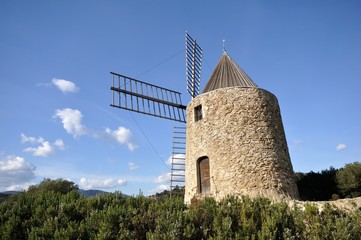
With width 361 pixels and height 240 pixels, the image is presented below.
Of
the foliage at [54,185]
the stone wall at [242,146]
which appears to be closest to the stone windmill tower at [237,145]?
the stone wall at [242,146]

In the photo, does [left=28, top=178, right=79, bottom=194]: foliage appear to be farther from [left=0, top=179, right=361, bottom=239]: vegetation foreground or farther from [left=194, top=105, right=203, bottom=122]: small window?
[left=0, top=179, right=361, bottom=239]: vegetation foreground

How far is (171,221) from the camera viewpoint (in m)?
5.38

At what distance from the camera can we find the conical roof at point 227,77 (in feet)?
34.4

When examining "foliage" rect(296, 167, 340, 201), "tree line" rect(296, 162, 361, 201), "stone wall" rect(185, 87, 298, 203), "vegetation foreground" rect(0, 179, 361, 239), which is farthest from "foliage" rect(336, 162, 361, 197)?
"vegetation foreground" rect(0, 179, 361, 239)

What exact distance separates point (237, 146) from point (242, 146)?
16cm

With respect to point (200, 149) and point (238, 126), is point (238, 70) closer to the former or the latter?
point (238, 126)

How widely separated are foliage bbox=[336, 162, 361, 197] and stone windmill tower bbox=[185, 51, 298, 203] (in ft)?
10.8

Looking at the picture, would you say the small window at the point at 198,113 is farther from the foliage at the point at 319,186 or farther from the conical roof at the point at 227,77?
the foliage at the point at 319,186

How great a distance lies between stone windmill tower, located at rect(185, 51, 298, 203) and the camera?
8.66 m

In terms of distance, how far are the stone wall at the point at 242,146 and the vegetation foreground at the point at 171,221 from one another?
199 centimetres

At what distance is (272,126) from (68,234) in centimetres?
710

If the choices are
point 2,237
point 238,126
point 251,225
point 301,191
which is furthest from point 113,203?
point 301,191

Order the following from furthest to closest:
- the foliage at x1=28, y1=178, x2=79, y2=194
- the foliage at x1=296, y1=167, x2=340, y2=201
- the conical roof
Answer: the foliage at x1=28, y1=178, x2=79, y2=194 → the foliage at x1=296, y1=167, x2=340, y2=201 → the conical roof

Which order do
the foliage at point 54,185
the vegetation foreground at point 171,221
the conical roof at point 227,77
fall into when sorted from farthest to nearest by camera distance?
the foliage at point 54,185
the conical roof at point 227,77
the vegetation foreground at point 171,221
